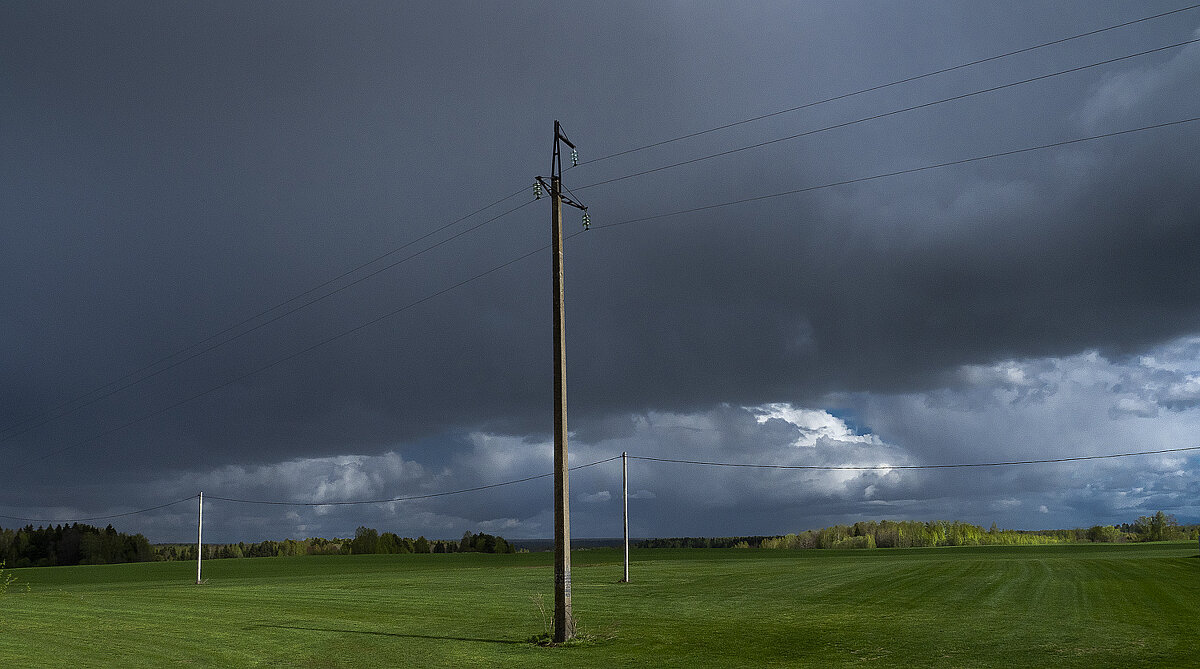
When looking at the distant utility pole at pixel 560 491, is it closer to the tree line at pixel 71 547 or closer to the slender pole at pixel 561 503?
the slender pole at pixel 561 503

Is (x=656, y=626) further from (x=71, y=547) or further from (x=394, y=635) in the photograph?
(x=71, y=547)

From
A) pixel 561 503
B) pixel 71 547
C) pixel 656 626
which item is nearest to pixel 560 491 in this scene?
pixel 561 503

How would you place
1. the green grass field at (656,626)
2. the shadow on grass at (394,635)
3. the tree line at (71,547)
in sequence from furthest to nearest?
the tree line at (71,547) → the shadow on grass at (394,635) → the green grass field at (656,626)

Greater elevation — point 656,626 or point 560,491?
point 560,491

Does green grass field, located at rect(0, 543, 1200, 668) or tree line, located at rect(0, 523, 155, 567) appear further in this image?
tree line, located at rect(0, 523, 155, 567)

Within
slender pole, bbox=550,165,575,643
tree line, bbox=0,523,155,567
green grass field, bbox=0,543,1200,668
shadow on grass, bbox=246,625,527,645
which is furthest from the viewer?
tree line, bbox=0,523,155,567

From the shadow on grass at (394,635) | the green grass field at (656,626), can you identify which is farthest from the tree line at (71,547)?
the shadow on grass at (394,635)

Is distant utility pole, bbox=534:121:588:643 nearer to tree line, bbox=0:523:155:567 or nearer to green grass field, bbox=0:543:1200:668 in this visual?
green grass field, bbox=0:543:1200:668

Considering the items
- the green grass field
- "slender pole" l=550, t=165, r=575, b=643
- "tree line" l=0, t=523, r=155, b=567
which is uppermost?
"slender pole" l=550, t=165, r=575, b=643

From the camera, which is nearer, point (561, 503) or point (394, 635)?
point (561, 503)

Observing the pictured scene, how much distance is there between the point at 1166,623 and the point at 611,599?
2223 centimetres

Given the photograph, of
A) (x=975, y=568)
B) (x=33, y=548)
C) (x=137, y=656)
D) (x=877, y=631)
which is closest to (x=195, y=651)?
(x=137, y=656)

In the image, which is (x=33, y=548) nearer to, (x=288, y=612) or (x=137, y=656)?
(x=288, y=612)

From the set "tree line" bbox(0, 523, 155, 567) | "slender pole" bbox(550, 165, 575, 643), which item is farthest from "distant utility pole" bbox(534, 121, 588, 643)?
"tree line" bbox(0, 523, 155, 567)
